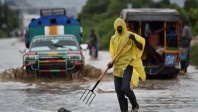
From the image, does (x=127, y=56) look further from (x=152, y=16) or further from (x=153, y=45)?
(x=153, y=45)

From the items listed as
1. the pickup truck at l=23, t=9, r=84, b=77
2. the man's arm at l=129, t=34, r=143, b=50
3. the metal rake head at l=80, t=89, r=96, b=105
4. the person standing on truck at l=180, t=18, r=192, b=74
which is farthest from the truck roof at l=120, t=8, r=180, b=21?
the man's arm at l=129, t=34, r=143, b=50

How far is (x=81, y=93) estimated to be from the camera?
1797 cm

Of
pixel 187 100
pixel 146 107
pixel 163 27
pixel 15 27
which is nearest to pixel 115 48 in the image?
pixel 146 107

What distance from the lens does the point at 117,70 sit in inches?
532

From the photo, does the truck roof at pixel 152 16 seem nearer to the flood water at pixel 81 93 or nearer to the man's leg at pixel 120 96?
the flood water at pixel 81 93

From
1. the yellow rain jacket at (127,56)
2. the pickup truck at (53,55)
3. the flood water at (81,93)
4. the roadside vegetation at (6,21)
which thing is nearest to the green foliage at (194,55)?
the flood water at (81,93)

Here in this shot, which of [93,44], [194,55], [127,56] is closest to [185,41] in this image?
[194,55]

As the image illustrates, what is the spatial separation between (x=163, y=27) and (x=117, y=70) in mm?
10235

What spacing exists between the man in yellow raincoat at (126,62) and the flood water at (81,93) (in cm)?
96

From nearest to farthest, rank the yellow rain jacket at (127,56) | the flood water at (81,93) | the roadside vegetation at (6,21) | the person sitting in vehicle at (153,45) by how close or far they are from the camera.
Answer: the yellow rain jacket at (127,56) → the flood water at (81,93) → the person sitting in vehicle at (153,45) → the roadside vegetation at (6,21)

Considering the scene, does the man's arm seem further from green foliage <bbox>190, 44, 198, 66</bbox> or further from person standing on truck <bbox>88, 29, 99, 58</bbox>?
person standing on truck <bbox>88, 29, 99, 58</bbox>

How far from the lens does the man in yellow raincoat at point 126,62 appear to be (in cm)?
1335

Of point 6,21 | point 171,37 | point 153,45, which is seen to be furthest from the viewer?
point 6,21

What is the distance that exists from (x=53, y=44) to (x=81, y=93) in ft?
16.9
